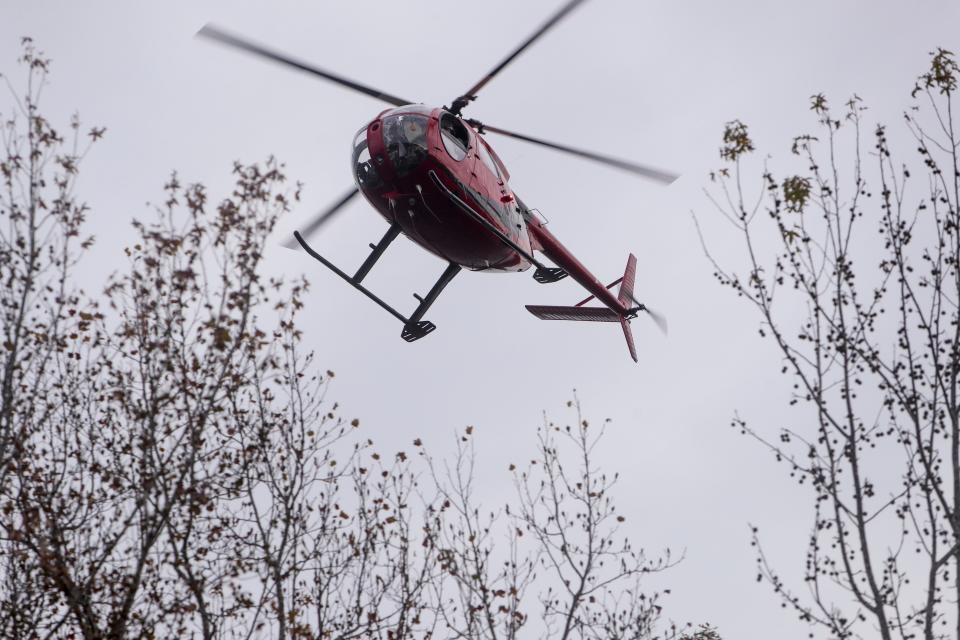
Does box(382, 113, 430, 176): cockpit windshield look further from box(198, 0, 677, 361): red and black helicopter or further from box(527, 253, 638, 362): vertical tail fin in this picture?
box(527, 253, 638, 362): vertical tail fin

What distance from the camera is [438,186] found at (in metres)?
11.0

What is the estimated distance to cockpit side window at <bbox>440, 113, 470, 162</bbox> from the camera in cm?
1126

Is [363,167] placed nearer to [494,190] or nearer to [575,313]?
[494,190]

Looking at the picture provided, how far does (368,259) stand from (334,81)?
2.22 m

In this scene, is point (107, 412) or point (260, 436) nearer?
point (107, 412)

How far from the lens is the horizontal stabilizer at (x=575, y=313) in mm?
14117

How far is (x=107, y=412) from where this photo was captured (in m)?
9.48

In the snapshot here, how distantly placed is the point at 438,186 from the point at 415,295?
198 cm

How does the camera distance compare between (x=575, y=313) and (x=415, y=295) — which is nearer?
(x=415, y=295)

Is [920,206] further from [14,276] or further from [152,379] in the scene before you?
[14,276]

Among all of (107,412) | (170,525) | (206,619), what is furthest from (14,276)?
(206,619)

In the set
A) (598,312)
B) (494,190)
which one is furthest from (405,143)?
(598,312)

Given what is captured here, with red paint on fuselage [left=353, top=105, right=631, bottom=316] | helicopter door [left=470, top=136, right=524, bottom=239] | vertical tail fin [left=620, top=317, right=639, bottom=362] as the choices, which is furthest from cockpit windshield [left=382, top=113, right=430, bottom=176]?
vertical tail fin [left=620, top=317, right=639, bottom=362]

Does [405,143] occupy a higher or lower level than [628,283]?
lower
